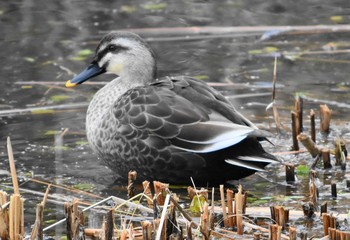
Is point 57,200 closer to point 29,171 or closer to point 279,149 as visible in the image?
point 29,171

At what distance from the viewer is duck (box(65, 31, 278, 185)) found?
6332 mm

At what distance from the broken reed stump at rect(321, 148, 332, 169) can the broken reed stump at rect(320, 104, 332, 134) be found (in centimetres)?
67

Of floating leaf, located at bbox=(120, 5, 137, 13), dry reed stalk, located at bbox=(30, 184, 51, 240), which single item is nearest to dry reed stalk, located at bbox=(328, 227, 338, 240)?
dry reed stalk, located at bbox=(30, 184, 51, 240)

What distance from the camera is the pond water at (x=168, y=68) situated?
6848mm

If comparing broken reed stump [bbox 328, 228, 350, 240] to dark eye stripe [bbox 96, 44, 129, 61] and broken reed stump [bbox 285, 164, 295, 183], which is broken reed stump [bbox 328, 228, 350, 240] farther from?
dark eye stripe [bbox 96, 44, 129, 61]

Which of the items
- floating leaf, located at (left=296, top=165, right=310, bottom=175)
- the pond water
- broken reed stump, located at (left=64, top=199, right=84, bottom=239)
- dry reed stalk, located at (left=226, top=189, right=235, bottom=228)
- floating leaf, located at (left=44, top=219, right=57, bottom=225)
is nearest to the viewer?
broken reed stump, located at (left=64, top=199, right=84, bottom=239)

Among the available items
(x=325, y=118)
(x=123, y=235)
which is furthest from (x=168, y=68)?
(x=123, y=235)

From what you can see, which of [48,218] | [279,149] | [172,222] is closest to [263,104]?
[279,149]

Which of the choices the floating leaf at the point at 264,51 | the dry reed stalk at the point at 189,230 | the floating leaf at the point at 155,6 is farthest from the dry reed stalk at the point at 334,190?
the floating leaf at the point at 155,6

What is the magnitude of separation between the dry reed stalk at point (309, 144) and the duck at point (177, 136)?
0.89 feet

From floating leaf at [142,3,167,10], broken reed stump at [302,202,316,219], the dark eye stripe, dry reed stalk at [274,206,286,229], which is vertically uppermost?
the dark eye stripe

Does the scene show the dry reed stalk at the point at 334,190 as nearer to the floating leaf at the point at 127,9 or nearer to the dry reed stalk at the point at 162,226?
the dry reed stalk at the point at 162,226

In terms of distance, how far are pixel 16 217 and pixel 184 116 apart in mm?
2031

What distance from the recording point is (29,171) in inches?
271
